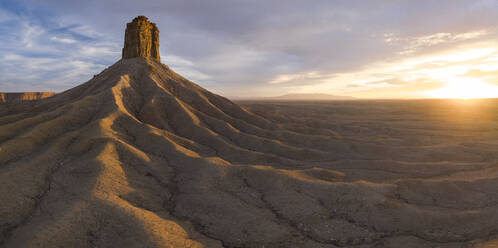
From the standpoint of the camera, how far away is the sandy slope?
10.2m

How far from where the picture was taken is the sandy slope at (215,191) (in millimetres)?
10202

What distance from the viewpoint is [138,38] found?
143ft

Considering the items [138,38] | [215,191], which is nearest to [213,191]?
[215,191]

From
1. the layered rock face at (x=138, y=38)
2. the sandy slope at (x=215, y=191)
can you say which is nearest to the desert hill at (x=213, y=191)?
the sandy slope at (x=215, y=191)

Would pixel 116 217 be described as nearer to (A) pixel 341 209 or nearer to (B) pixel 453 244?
(A) pixel 341 209

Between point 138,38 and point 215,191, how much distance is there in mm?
39117

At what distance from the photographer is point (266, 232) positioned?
10844 mm

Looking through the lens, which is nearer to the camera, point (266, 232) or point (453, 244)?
point (453, 244)

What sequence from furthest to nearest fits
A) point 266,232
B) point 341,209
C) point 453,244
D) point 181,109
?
point 181,109 < point 341,209 < point 266,232 < point 453,244

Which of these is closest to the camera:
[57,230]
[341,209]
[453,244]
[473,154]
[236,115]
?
[57,230]

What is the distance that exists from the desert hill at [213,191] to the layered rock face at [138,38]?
2110 centimetres

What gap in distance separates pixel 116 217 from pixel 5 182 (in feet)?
23.7

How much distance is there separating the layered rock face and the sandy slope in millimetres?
21397

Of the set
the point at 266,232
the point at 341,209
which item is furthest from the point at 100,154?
the point at 341,209
